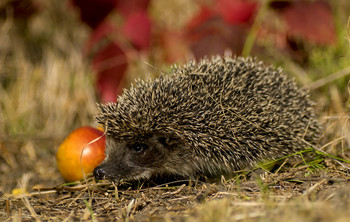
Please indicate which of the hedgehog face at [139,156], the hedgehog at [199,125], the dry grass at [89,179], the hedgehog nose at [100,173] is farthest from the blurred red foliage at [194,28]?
the hedgehog nose at [100,173]

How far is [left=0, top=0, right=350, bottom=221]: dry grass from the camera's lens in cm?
316

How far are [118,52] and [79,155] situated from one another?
2197 mm

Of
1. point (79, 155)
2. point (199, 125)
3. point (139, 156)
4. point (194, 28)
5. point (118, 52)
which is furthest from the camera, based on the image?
point (194, 28)

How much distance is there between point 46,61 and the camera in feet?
25.2

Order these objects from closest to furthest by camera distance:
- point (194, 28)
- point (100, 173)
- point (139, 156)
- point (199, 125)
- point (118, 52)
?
point (100, 173), point (199, 125), point (139, 156), point (118, 52), point (194, 28)

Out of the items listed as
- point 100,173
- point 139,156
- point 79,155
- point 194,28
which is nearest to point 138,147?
point 139,156

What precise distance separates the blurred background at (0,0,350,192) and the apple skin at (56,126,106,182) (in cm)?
67

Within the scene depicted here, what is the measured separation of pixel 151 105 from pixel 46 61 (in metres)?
4.43

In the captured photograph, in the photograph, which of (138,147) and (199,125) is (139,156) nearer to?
(138,147)

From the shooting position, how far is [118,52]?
239 inches

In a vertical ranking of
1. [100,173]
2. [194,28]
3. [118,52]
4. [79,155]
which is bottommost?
[100,173]

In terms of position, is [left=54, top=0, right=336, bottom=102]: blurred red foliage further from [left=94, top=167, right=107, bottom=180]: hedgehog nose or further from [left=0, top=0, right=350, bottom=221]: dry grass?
[left=94, top=167, right=107, bottom=180]: hedgehog nose

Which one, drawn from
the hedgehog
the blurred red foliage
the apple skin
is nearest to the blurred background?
the blurred red foliage

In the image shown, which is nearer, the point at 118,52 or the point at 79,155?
the point at 79,155
